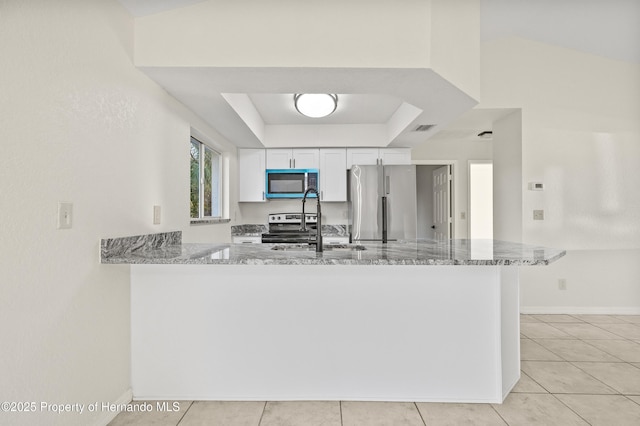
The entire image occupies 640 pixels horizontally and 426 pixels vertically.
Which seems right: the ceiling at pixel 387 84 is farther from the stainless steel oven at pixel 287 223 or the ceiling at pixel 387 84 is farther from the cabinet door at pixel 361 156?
the stainless steel oven at pixel 287 223

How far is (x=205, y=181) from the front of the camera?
155 inches

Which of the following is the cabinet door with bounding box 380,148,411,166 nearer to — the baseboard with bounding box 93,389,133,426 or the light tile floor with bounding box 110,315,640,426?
the light tile floor with bounding box 110,315,640,426

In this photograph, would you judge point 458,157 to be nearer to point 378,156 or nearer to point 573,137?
point 378,156

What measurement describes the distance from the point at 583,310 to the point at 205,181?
4273mm

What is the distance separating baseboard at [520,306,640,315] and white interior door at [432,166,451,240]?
6.21 ft

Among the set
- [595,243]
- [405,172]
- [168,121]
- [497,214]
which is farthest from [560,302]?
[168,121]

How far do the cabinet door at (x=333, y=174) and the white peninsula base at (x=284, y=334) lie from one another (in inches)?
112

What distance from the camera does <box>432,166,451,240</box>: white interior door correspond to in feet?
18.9

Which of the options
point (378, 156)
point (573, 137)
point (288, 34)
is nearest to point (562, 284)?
point (573, 137)

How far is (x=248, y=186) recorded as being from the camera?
4.86 m

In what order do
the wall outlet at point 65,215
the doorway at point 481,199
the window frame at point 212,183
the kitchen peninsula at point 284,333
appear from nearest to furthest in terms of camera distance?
1. the wall outlet at point 65,215
2. the kitchen peninsula at point 284,333
3. the window frame at point 212,183
4. the doorway at point 481,199

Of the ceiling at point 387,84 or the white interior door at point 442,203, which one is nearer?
the ceiling at point 387,84

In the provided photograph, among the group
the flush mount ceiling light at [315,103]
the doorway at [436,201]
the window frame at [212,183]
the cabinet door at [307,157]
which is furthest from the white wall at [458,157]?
the window frame at [212,183]

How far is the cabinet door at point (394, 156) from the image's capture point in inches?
190
